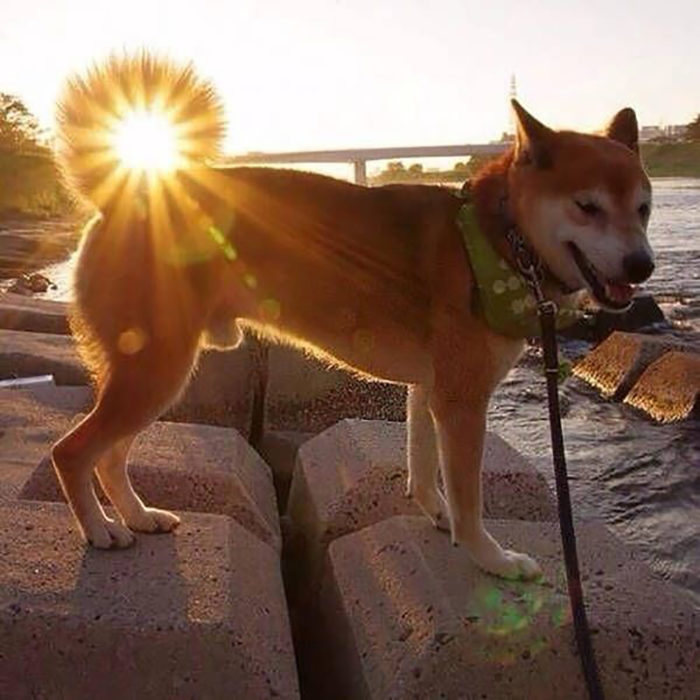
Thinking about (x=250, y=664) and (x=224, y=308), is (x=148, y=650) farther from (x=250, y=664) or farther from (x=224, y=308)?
(x=224, y=308)

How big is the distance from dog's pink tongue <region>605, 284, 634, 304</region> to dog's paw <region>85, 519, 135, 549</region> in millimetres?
2138

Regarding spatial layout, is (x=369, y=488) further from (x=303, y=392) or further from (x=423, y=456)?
(x=303, y=392)

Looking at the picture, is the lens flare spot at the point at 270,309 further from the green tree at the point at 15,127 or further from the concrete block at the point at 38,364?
the green tree at the point at 15,127

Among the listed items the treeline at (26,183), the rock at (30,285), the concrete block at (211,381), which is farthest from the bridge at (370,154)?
the concrete block at (211,381)

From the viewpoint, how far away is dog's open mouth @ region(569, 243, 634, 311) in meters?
3.67

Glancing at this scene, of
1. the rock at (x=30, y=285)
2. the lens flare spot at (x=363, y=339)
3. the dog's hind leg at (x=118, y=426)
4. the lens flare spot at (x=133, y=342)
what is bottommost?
the rock at (x=30, y=285)

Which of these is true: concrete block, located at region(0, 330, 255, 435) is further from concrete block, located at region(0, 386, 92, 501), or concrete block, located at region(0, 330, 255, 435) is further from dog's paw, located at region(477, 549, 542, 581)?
dog's paw, located at region(477, 549, 542, 581)

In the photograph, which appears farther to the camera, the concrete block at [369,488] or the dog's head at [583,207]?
the concrete block at [369,488]

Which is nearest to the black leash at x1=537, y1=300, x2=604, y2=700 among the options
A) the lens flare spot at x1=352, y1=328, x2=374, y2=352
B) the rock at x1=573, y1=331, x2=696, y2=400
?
the lens flare spot at x1=352, y1=328, x2=374, y2=352

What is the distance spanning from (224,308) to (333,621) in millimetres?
1434

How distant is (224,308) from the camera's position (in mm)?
4223

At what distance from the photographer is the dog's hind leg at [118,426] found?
3.81 m

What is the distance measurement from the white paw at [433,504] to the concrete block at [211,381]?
279 cm

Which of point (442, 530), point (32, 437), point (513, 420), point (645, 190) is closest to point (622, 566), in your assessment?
point (442, 530)
